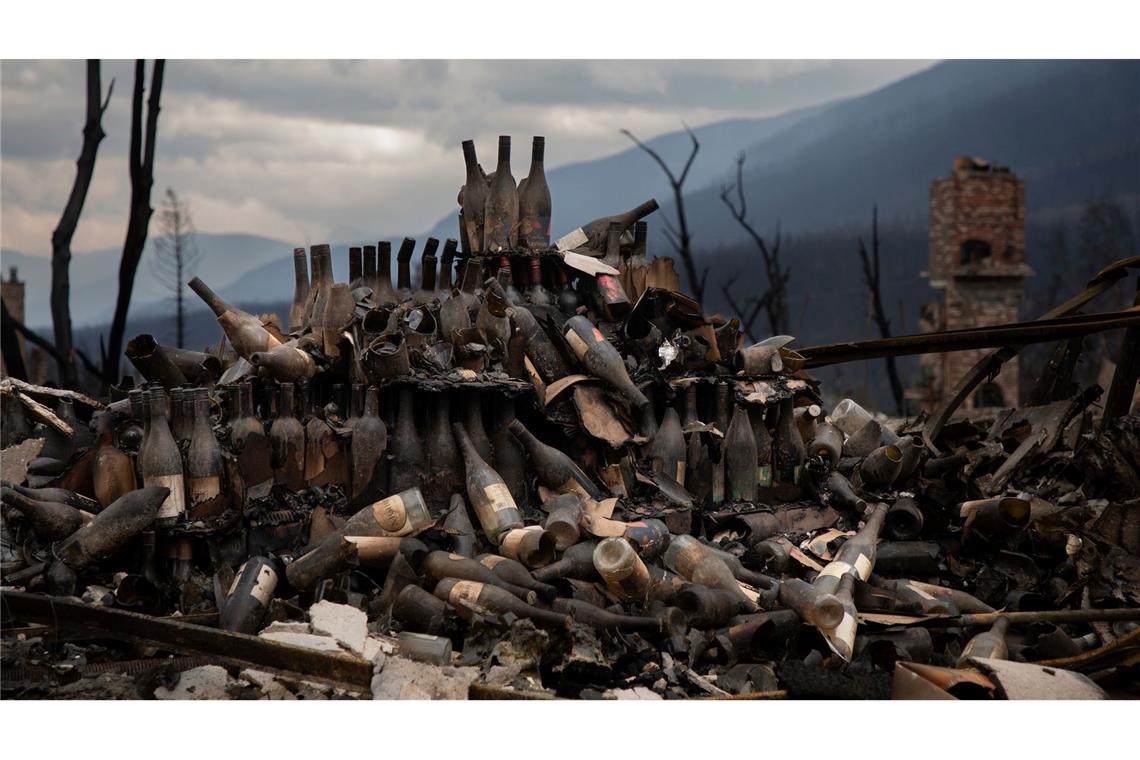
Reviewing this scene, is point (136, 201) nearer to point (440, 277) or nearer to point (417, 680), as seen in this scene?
point (440, 277)

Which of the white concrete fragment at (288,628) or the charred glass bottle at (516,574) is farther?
the charred glass bottle at (516,574)

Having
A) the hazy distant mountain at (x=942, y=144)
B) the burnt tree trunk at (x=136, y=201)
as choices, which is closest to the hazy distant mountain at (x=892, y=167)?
the hazy distant mountain at (x=942, y=144)

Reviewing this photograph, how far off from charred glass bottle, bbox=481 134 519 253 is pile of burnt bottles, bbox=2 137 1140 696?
16 mm

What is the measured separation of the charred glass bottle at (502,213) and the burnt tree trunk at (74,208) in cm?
526

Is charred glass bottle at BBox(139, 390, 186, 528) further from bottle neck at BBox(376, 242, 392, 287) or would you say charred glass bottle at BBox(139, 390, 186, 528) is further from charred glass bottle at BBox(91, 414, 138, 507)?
bottle neck at BBox(376, 242, 392, 287)

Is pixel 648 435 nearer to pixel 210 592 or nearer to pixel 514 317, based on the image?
pixel 514 317

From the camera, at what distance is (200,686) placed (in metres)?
3.47

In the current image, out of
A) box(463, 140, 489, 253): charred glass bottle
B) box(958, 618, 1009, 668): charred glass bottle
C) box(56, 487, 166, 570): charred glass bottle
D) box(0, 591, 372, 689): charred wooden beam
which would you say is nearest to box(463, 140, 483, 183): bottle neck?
box(463, 140, 489, 253): charred glass bottle

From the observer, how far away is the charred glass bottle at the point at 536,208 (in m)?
5.68

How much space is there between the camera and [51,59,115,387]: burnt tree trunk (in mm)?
9250

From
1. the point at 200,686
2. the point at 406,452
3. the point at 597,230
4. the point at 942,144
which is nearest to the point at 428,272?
the point at 597,230

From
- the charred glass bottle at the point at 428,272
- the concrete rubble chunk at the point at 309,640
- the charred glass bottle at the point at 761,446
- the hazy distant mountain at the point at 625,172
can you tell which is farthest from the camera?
the hazy distant mountain at the point at 625,172

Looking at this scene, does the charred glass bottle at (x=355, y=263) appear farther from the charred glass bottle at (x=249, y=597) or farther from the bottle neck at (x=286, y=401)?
the charred glass bottle at (x=249, y=597)

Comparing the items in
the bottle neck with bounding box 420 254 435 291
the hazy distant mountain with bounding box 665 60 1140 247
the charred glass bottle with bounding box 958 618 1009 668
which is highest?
the hazy distant mountain with bounding box 665 60 1140 247
